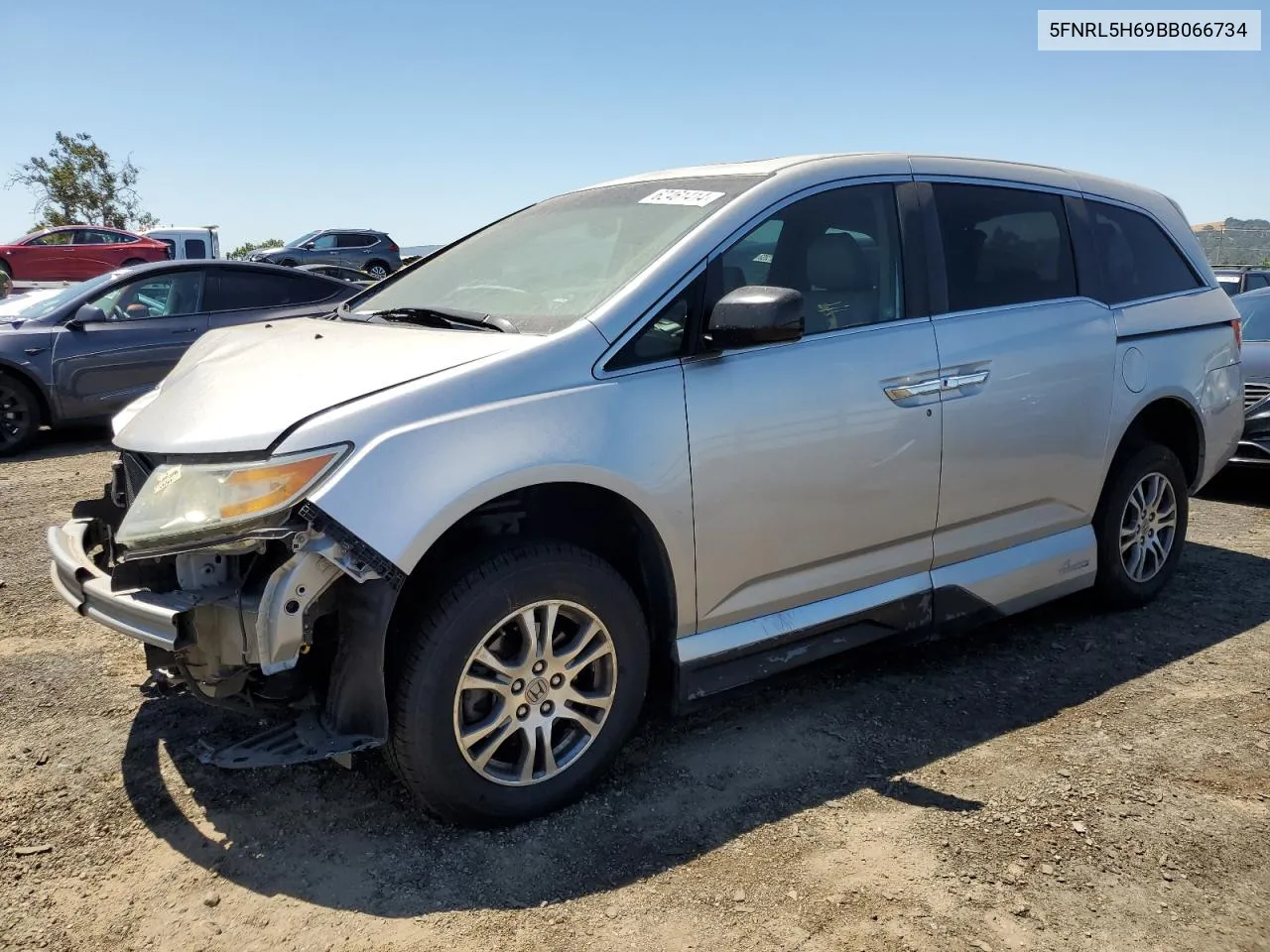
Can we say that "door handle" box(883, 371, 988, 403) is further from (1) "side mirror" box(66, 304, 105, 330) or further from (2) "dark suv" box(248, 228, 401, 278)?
(2) "dark suv" box(248, 228, 401, 278)

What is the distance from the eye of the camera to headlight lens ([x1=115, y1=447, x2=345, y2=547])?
247 cm

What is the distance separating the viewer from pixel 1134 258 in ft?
14.9

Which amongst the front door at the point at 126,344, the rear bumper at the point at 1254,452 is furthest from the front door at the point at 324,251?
the rear bumper at the point at 1254,452

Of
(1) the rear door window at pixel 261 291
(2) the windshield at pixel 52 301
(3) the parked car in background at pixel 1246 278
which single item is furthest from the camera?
(3) the parked car in background at pixel 1246 278

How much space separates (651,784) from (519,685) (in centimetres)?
62

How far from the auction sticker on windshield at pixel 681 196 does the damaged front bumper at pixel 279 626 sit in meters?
1.68

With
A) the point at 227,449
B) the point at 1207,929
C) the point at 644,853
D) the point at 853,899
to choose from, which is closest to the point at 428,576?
the point at 227,449

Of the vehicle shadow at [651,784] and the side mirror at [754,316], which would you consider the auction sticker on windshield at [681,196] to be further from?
the vehicle shadow at [651,784]

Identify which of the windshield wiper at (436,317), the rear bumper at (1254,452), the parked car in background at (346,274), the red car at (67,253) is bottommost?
the rear bumper at (1254,452)

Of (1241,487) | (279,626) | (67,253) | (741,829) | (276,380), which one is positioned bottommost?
(1241,487)

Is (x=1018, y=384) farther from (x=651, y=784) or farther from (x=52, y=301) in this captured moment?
(x=52, y=301)

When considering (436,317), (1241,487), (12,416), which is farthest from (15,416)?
(1241,487)

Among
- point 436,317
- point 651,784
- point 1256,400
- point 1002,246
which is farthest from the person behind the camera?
point 1256,400

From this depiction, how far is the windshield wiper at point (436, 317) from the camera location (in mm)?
3186
